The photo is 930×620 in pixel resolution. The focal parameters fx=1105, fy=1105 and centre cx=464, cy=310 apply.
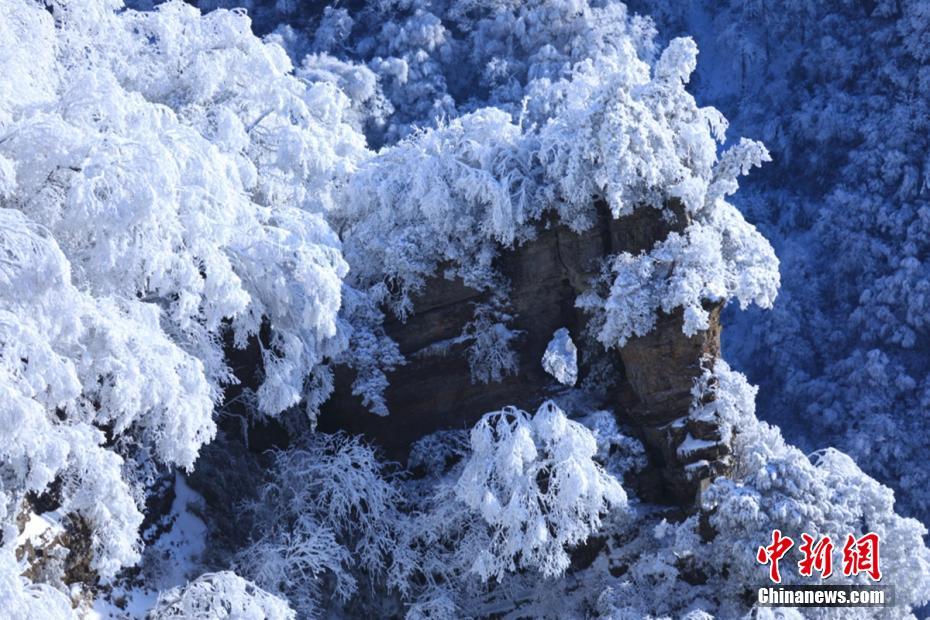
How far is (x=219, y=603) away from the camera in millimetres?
11094

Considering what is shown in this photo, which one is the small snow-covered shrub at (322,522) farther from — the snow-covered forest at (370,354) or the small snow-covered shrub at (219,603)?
the small snow-covered shrub at (219,603)

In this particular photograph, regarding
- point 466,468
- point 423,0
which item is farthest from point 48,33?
point 423,0

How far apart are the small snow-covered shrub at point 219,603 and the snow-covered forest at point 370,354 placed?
0.04 meters

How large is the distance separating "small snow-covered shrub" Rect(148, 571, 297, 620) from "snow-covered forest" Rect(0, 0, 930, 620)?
4 centimetres

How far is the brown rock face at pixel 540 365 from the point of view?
13.9m

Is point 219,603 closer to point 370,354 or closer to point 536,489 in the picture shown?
point 536,489

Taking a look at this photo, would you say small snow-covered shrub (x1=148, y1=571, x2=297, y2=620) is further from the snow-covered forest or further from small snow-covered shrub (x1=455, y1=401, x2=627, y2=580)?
small snow-covered shrub (x1=455, y1=401, x2=627, y2=580)

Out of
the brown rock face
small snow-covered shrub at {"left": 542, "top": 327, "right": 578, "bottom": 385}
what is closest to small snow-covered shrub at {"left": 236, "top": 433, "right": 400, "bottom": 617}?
the brown rock face

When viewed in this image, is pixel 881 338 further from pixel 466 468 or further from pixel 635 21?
pixel 466 468

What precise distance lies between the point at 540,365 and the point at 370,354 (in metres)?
2.29

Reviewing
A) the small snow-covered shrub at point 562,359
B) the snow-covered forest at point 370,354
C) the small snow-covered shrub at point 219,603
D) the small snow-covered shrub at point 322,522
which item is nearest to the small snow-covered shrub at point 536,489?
the snow-covered forest at point 370,354

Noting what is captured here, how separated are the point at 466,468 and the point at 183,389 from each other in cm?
376

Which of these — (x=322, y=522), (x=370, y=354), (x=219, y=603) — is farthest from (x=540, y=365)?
(x=219, y=603)

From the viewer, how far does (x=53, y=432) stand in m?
9.62
